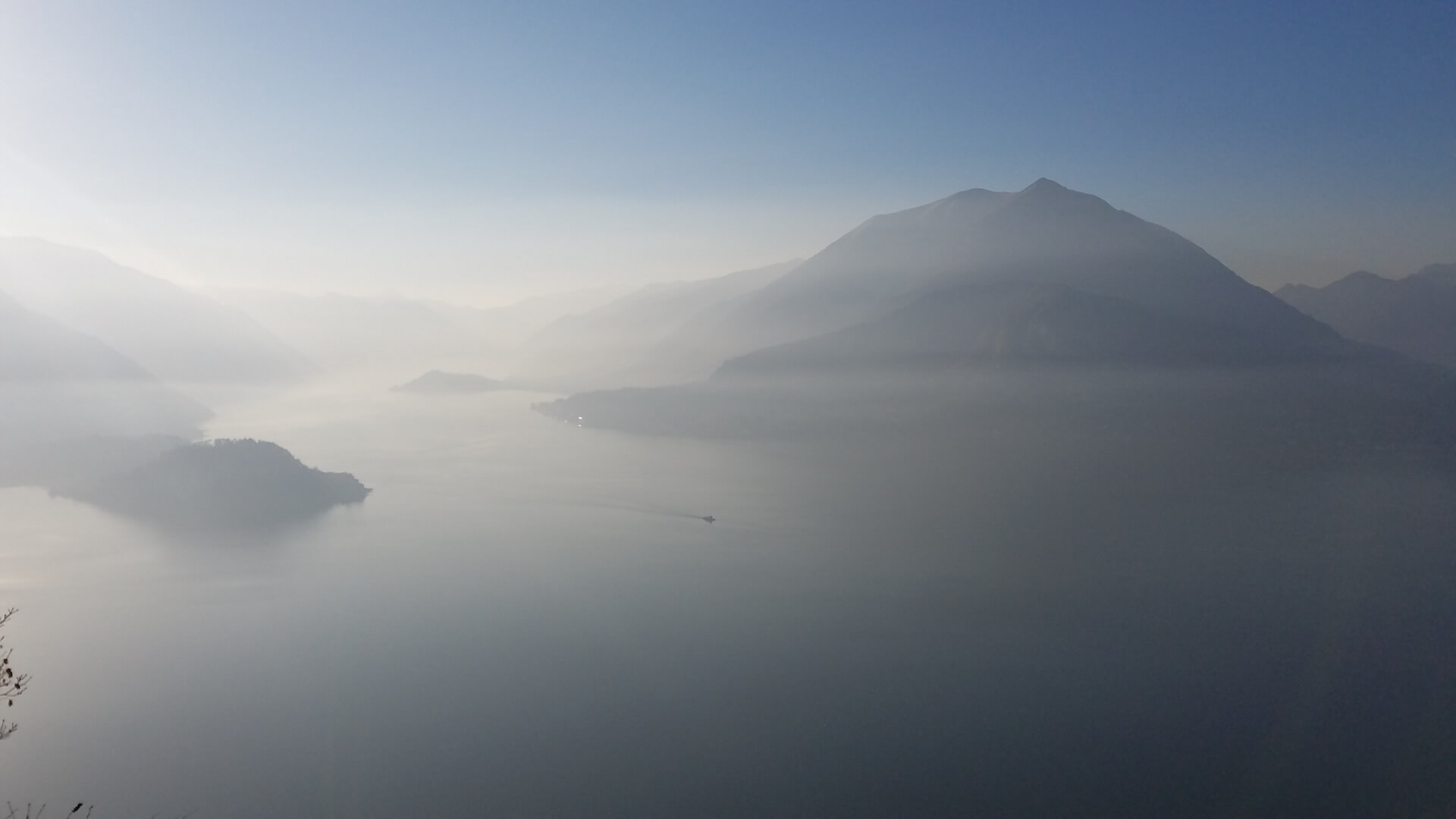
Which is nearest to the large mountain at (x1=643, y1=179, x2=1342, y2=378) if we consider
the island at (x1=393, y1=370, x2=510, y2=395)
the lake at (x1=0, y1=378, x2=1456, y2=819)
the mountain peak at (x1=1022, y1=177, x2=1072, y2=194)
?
the mountain peak at (x1=1022, y1=177, x2=1072, y2=194)

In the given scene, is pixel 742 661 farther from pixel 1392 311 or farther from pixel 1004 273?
pixel 1392 311

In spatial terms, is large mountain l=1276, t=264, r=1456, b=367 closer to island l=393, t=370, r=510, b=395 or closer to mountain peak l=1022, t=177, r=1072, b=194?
mountain peak l=1022, t=177, r=1072, b=194

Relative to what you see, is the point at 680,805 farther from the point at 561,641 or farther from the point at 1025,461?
the point at 1025,461

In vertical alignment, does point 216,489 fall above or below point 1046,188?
below

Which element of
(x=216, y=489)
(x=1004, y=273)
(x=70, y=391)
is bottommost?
(x=216, y=489)

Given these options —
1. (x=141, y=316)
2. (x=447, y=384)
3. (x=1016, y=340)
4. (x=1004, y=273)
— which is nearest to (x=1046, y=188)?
(x=1004, y=273)

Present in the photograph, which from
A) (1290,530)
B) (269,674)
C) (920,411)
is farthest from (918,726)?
(920,411)

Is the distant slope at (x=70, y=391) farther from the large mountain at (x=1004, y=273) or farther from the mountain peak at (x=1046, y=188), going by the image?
the mountain peak at (x=1046, y=188)
